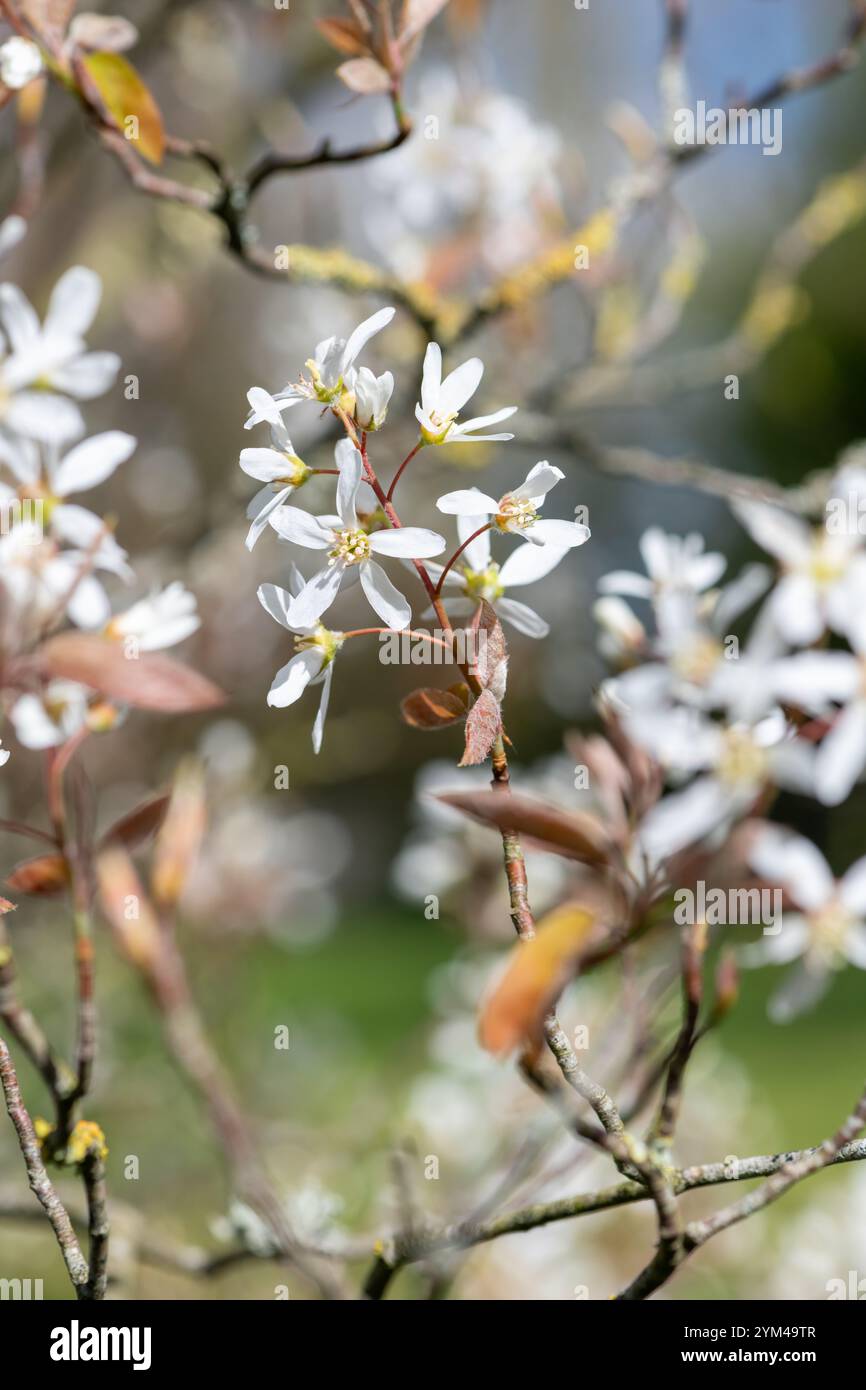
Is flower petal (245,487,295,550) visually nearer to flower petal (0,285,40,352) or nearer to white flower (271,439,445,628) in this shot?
white flower (271,439,445,628)

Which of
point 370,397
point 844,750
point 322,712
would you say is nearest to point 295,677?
point 322,712

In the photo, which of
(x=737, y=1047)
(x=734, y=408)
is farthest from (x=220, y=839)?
(x=734, y=408)

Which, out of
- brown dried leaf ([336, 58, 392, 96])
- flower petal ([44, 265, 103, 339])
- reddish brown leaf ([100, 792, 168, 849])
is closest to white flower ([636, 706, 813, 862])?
reddish brown leaf ([100, 792, 168, 849])

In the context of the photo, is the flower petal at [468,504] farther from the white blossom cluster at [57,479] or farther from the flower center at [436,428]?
the white blossom cluster at [57,479]

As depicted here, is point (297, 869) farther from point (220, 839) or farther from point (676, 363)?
point (676, 363)

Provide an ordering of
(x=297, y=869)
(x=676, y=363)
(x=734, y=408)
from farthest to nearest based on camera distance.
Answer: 1. (x=734, y=408)
2. (x=297, y=869)
3. (x=676, y=363)

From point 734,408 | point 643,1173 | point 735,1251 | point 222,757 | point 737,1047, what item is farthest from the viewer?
point 734,408
